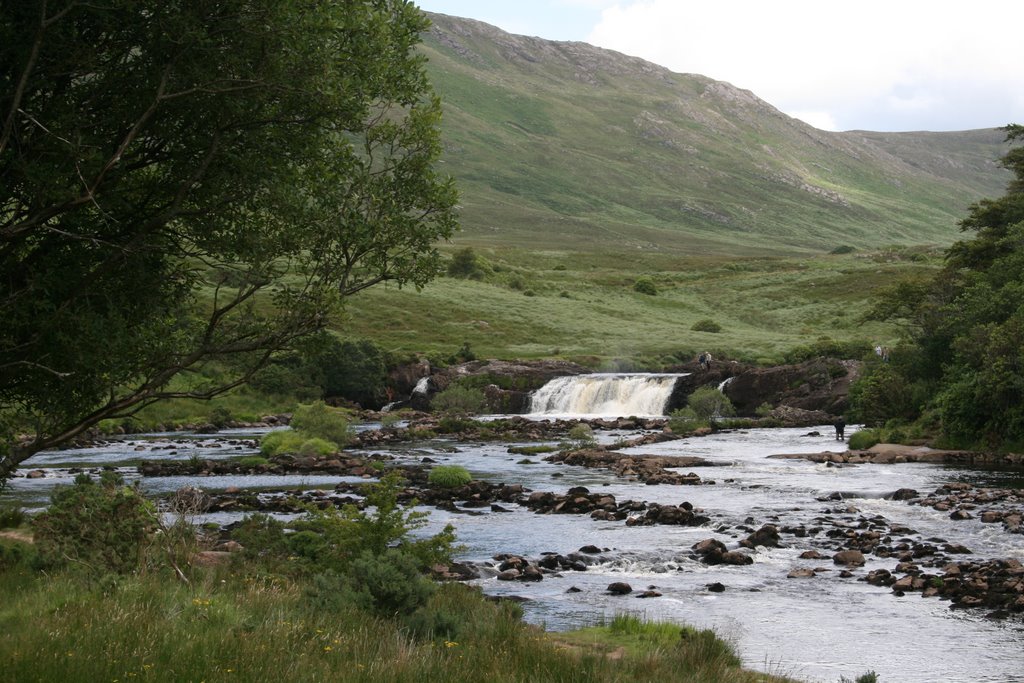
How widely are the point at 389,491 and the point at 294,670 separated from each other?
27.5ft

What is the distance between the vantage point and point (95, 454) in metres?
42.6

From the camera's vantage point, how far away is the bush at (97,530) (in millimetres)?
13930

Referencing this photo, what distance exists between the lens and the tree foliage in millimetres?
40531

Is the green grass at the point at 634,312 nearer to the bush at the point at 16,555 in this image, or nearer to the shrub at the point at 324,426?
the shrub at the point at 324,426

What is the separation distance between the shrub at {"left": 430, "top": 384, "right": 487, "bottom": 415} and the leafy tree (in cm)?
5115

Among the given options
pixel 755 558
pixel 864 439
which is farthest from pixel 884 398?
pixel 755 558

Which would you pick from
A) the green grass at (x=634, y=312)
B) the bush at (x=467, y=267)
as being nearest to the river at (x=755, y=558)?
→ the green grass at (x=634, y=312)

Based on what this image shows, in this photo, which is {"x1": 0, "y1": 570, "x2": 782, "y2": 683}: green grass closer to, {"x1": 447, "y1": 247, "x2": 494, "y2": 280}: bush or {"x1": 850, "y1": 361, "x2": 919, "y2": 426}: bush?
{"x1": 850, "y1": 361, "x2": 919, "y2": 426}: bush

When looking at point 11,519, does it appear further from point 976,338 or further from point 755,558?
point 976,338

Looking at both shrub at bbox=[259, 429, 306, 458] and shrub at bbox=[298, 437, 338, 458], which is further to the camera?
shrub at bbox=[259, 429, 306, 458]

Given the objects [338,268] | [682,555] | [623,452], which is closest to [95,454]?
[623,452]

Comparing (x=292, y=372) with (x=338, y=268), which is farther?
(x=292, y=372)

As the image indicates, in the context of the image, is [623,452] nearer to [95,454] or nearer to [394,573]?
[95,454]

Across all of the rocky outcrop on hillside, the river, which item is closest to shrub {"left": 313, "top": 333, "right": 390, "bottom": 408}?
the rocky outcrop on hillside
